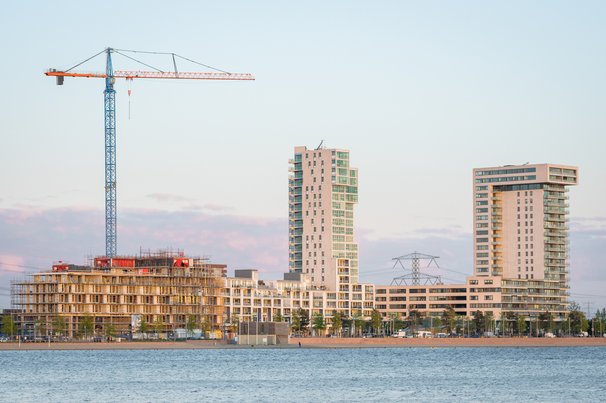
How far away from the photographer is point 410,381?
13475cm

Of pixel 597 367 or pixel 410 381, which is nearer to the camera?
pixel 410 381

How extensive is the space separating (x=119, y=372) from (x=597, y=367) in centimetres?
6865

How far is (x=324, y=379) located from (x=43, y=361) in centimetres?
6599

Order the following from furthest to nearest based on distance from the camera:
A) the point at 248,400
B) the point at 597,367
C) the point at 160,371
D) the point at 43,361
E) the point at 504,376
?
the point at 43,361 < the point at 597,367 < the point at 160,371 < the point at 504,376 < the point at 248,400

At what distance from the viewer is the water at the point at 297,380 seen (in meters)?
112

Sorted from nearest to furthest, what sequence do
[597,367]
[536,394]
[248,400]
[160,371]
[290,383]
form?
[248,400]
[536,394]
[290,383]
[160,371]
[597,367]

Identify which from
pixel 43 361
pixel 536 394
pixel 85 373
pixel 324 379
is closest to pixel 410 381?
pixel 324 379

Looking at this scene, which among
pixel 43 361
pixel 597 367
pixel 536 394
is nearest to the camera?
Answer: pixel 536 394

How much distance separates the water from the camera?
11219 cm

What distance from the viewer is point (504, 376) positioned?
14612 cm

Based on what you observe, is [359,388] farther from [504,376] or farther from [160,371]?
[160,371]

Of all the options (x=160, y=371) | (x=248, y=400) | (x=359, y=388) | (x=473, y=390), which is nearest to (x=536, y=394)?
(x=473, y=390)

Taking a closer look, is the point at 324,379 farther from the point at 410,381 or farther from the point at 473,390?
the point at 473,390

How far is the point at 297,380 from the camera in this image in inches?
5379
